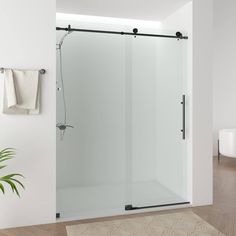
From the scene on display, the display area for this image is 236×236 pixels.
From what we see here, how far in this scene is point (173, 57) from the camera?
3.64m

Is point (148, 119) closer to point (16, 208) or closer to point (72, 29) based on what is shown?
point (72, 29)

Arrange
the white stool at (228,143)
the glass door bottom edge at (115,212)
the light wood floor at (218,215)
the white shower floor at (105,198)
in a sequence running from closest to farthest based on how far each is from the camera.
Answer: the light wood floor at (218,215) → the glass door bottom edge at (115,212) → the white shower floor at (105,198) → the white stool at (228,143)

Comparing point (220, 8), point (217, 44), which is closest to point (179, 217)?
point (217, 44)

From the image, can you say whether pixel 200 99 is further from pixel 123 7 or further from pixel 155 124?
pixel 123 7

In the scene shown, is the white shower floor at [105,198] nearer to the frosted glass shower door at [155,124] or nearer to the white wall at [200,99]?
the frosted glass shower door at [155,124]

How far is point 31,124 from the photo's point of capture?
2.97m

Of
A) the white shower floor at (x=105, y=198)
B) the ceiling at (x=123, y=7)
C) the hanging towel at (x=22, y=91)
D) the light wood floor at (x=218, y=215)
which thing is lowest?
→ the light wood floor at (x=218, y=215)

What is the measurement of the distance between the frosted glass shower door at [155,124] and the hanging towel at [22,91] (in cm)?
109

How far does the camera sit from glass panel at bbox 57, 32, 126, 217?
3.54 metres

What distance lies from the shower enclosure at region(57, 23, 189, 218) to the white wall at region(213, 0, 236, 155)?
3.17 m

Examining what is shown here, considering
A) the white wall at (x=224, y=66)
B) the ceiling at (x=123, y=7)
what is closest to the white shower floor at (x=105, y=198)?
the ceiling at (x=123, y=7)

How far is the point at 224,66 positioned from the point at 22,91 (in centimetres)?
493

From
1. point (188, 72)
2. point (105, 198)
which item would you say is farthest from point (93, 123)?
point (188, 72)

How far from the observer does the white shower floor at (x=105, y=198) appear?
330 cm
